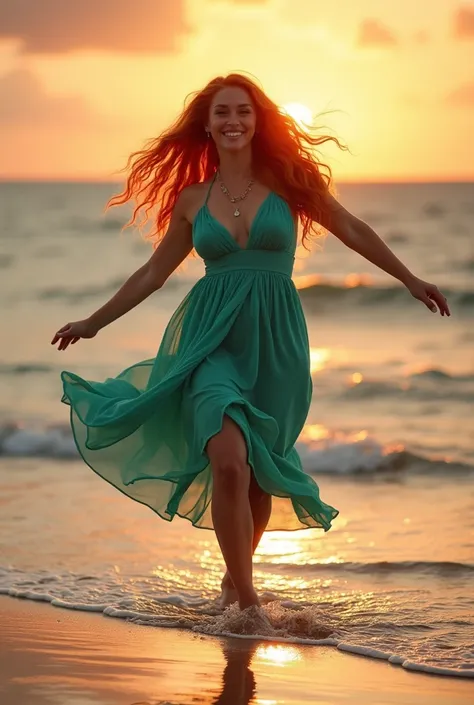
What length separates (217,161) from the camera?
5695 mm

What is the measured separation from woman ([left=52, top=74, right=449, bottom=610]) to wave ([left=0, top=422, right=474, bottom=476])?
4.38 metres

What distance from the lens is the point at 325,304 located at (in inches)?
941

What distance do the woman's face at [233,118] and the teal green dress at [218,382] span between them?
0.90 feet

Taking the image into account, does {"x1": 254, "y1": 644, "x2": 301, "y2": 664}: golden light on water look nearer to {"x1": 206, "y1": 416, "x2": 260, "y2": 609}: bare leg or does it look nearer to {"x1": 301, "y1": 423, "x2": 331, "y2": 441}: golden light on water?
{"x1": 206, "y1": 416, "x2": 260, "y2": 609}: bare leg

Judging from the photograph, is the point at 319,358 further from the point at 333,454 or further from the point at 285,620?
the point at 285,620

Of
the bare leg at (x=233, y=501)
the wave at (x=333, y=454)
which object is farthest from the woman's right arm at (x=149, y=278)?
the wave at (x=333, y=454)

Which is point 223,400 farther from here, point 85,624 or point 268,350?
point 85,624

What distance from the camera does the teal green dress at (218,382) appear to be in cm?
530

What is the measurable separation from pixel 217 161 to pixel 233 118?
327 millimetres

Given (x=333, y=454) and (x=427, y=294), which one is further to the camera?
(x=333, y=454)

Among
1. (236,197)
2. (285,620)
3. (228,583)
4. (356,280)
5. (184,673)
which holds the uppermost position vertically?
(356,280)

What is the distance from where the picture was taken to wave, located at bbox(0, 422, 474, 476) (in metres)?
9.90

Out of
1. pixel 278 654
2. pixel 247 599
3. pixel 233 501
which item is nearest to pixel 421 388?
pixel 247 599

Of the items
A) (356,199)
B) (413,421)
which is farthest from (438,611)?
(356,199)
